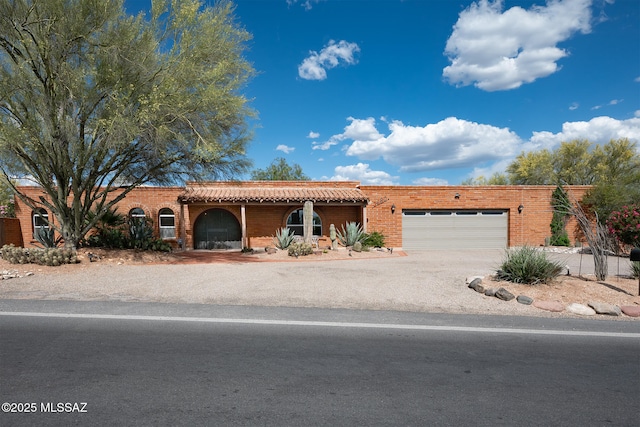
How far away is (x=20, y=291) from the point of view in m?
7.24

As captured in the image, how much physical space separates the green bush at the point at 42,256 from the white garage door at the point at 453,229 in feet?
46.9

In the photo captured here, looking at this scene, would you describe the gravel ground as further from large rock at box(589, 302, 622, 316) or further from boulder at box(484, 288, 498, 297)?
large rock at box(589, 302, 622, 316)

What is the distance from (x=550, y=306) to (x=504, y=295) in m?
0.72

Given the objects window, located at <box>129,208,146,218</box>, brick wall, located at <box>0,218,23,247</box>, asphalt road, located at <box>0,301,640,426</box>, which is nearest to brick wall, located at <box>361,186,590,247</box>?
window, located at <box>129,208,146,218</box>

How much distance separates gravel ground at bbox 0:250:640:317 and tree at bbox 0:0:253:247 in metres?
3.51

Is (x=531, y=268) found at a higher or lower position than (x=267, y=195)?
lower

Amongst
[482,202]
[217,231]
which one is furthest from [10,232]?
[482,202]

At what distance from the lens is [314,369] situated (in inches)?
143

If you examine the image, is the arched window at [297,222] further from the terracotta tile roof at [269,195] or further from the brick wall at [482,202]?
the brick wall at [482,202]

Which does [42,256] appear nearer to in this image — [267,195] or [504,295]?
[267,195]

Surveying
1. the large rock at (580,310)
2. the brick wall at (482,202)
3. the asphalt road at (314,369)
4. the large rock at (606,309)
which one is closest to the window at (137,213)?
the brick wall at (482,202)

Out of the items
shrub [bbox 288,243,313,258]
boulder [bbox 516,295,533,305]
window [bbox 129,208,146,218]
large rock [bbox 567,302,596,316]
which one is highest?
window [bbox 129,208,146,218]

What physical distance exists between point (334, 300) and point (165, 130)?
22.1ft

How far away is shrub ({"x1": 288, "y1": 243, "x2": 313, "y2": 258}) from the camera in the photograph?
1343cm
